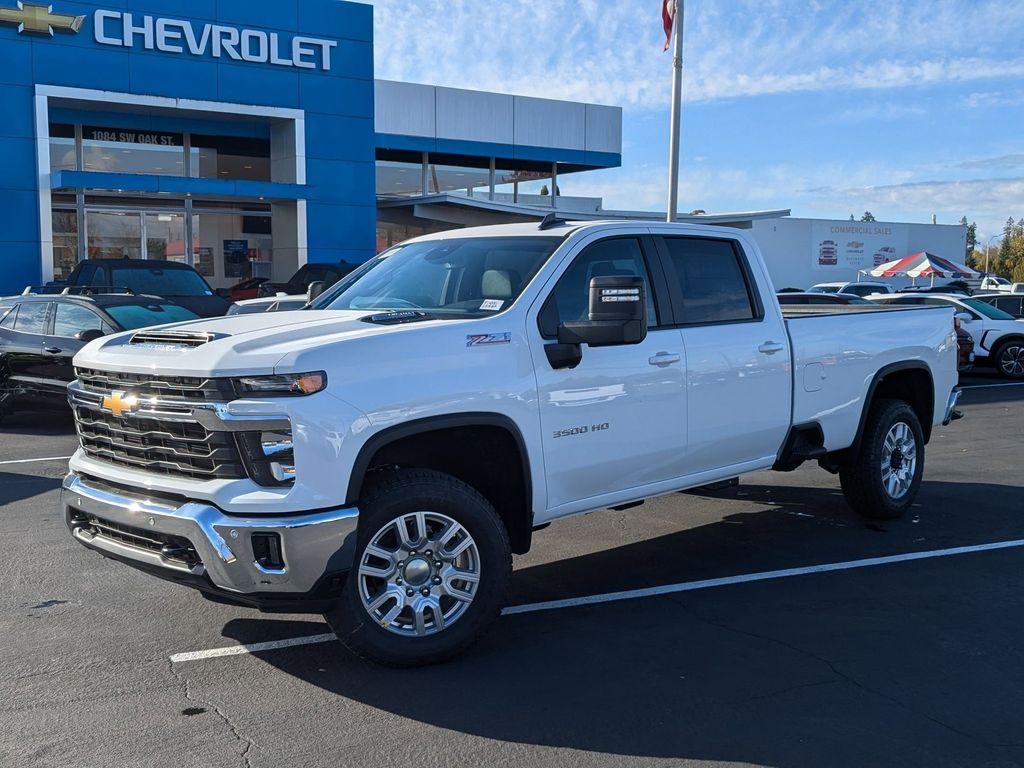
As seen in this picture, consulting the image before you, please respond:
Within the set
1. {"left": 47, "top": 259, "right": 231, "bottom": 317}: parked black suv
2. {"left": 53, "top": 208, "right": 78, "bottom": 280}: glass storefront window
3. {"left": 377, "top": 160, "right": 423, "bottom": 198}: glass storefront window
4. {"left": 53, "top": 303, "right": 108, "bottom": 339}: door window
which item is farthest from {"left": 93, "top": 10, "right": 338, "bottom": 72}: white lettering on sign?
{"left": 53, "top": 303, "right": 108, "bottom": 339}: door window

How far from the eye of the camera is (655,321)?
5.78 metres

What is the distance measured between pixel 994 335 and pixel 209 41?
19385mm

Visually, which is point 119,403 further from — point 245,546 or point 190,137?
point 190,137

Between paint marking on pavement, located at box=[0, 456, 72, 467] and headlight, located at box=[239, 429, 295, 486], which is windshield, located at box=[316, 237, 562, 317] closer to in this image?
headlight, located at box=[239, 429, 295, 486]

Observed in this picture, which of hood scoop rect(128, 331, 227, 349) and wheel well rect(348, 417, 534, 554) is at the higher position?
hood scoop rect(128, 331, 227, 349)

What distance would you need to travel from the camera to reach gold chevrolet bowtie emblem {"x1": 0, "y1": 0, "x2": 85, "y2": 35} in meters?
23.4

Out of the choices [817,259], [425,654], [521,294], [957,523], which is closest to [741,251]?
[521,294]

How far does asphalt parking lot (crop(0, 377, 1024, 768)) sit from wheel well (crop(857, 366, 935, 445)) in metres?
1.15

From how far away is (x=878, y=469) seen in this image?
743cm

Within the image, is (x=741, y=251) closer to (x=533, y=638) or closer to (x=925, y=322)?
→ (x=925, y=322)

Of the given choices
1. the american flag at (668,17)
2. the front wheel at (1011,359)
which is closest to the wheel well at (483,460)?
the front wheel at (1011,359)

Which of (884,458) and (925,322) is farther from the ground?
(925,322)

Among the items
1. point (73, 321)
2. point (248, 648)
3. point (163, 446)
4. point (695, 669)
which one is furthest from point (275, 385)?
point (73, 321)

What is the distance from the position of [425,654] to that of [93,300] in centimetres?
940
